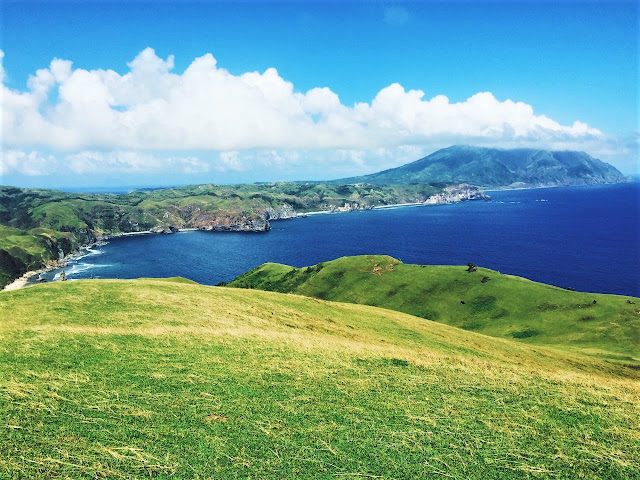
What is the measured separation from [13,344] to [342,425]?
2359 centimetres

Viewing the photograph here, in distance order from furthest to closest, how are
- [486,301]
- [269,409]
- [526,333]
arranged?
[486,301] → [526,333] → [269,409]

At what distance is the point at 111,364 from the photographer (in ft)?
74.7

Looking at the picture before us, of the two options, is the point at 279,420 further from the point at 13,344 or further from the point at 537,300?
the point at 537,300

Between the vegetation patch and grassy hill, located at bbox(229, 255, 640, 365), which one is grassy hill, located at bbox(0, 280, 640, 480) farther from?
the vegetation patch

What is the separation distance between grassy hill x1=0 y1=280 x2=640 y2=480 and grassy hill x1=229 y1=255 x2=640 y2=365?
54.1 meters

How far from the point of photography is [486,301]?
101 meters

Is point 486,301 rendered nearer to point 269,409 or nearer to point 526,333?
point 526,333

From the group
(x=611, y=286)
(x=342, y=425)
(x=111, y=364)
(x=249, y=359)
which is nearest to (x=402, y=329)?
(x=249, y=359)

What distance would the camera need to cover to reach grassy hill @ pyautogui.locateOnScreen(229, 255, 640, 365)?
77.9 m

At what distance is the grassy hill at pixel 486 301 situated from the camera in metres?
77.9

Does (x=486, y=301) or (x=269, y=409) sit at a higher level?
(x=269, y=409)

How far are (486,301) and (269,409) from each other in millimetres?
96471

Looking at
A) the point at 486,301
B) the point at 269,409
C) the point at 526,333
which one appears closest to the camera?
the point at 269,409

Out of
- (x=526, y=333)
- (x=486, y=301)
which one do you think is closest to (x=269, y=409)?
(x=526, y=333)
